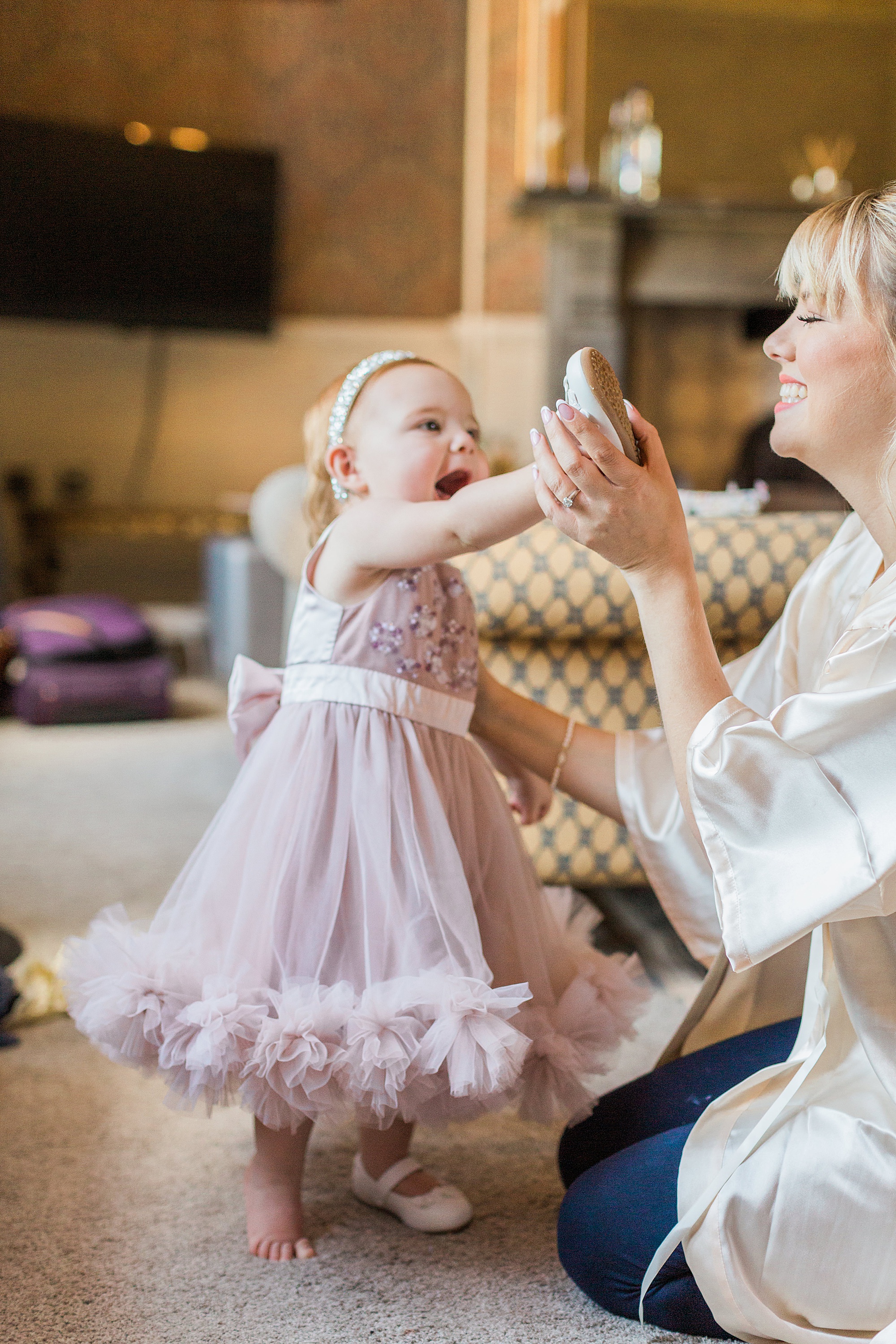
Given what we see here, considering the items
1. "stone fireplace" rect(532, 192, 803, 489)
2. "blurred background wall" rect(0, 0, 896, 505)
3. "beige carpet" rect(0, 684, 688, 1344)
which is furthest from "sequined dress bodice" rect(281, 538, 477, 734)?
"blurred background wall" rect(0, 0, 896, 505)

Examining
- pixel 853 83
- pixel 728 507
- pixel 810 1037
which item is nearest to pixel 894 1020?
pixel 810 1037

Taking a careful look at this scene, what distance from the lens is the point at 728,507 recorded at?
2.09 metres

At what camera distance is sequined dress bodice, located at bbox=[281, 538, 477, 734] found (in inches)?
45.4

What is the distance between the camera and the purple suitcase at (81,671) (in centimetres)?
374

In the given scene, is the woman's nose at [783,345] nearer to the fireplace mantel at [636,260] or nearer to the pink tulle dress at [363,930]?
the pink tulle dress at [363,930]

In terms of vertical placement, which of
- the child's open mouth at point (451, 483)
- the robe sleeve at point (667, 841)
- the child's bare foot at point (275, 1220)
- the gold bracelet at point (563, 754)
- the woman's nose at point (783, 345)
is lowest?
the child's bare foot at point (275, 1220)

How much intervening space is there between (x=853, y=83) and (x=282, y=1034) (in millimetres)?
5784

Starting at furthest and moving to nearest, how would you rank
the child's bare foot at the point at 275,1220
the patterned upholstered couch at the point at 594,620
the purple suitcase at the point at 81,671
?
the purple suitcase at the point at 81,671
the patterned upholstered couch at the point at 594,620
the child's bare foot at the point at 275,1220

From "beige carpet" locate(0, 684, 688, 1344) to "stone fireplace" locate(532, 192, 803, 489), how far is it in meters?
3.78

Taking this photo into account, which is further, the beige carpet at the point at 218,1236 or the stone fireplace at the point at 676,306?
the stone fireplace at the point at 676,306

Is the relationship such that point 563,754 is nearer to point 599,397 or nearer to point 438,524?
point 438,524

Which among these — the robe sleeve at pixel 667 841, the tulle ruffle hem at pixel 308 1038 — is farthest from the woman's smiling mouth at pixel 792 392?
the tulle ruffle hem at pixel 308 1038

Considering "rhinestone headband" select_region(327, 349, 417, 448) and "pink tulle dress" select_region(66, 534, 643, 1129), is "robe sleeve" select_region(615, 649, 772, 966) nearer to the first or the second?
"pink tulle dress" select_region(66, 534, 643, 1129)

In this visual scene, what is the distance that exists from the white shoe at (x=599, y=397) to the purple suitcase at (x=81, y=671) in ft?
10.2
